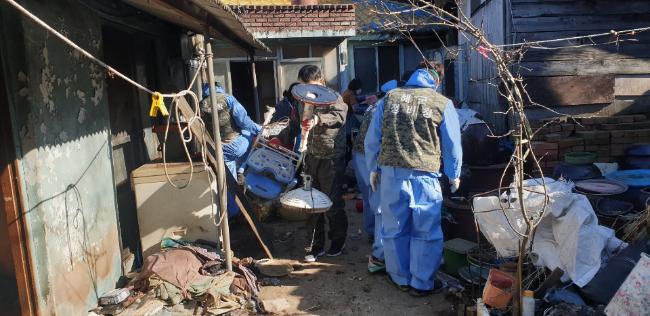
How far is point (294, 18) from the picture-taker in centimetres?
1134

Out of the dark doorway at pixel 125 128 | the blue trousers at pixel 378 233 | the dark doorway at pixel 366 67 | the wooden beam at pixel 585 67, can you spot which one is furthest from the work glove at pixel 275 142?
the dark doorway at pixel 366 67

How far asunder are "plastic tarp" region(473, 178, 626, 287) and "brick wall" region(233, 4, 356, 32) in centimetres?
822

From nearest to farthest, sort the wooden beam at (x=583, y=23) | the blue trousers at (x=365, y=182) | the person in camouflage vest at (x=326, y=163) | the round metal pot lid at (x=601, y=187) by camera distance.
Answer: the round metal pot lid at (x=601, y=187), the person in camouflage vest at (x=326, y=163), the blue trousers at (x=365, y=182), the wooden beam at (x=583, y=23)

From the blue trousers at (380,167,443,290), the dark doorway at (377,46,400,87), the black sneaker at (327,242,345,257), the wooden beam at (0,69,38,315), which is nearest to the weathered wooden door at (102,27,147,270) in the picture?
the wooden beam at (0,69,38,315)

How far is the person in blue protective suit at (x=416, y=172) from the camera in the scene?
4148 millimetres

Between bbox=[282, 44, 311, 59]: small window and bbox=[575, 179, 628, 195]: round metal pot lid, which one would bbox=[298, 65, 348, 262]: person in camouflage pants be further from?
bbox=[282, 44, 311, 59]: small window

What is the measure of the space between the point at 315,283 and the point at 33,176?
8.30 feet

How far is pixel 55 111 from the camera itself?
329 cm

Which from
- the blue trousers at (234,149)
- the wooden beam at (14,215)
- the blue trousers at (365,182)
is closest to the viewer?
the wooden beam at (14,215)

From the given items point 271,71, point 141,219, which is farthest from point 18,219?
point 271,71

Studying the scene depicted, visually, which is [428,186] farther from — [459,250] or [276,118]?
[276,118]

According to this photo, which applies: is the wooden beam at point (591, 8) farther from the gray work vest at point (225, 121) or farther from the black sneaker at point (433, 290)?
the black sneaker at point (433, 290)

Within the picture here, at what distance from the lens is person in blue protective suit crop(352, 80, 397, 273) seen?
480 centimetres

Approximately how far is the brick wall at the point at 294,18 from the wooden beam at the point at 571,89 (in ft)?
18.4
